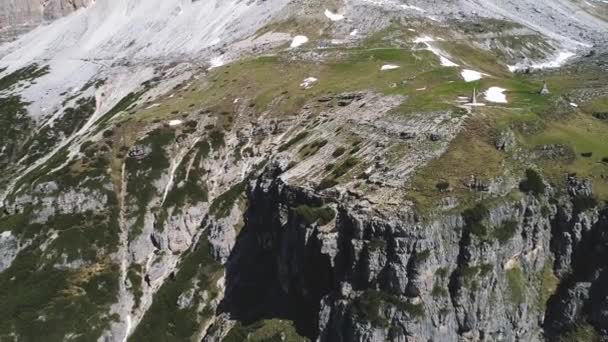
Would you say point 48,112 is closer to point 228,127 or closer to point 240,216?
point 228,127

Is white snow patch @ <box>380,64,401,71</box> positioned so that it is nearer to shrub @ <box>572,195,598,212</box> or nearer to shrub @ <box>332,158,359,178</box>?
shrub @ <box>332,158,359,178</box>

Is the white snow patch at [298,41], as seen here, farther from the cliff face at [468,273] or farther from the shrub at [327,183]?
the cliff face at [468,273]

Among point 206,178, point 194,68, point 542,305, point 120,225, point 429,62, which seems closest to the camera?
point 542,305

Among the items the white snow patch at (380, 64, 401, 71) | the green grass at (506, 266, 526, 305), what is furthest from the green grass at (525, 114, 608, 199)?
the white snow patch at (380, 64, 401, 71)

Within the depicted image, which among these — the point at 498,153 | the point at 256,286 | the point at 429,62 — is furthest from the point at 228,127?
the point at 498,153

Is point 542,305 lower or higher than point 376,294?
lower
